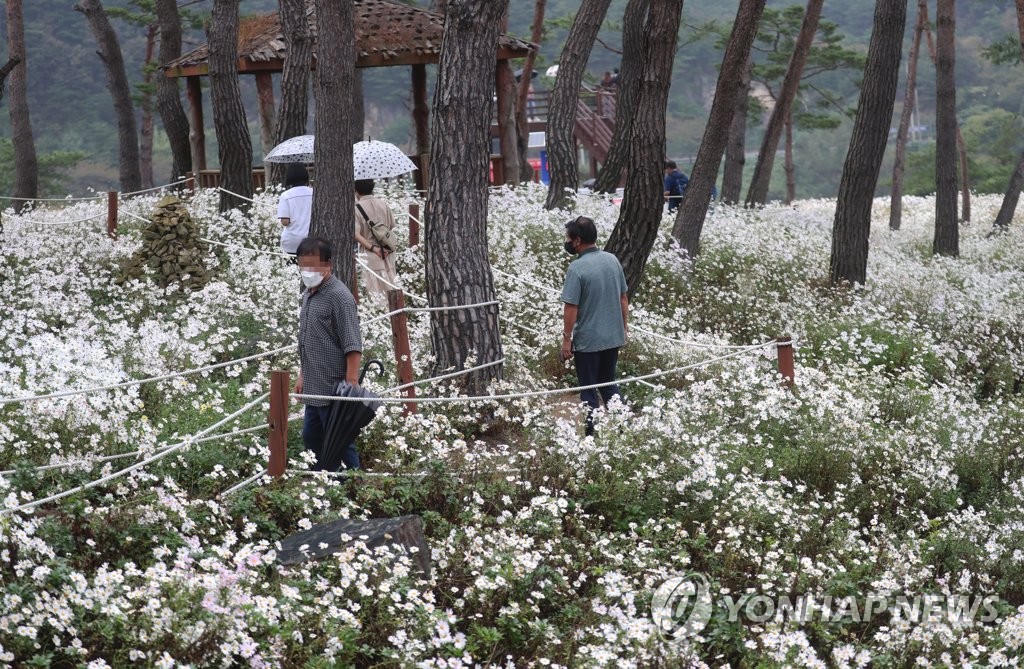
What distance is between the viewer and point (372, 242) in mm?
10656

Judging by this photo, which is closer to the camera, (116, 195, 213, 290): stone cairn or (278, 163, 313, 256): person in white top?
(278, 163, 313, 256): person in white top

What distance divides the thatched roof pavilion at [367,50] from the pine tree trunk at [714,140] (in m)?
4.08

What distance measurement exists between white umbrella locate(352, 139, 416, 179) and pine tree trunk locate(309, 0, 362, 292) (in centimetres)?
222

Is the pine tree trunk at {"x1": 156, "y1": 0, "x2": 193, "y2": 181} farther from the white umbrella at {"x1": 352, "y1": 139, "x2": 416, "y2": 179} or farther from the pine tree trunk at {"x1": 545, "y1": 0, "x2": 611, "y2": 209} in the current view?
the white umbrella at {"x1": 352, "y1": 139, "x2": 416, "y2": 179}

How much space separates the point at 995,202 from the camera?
33656mm

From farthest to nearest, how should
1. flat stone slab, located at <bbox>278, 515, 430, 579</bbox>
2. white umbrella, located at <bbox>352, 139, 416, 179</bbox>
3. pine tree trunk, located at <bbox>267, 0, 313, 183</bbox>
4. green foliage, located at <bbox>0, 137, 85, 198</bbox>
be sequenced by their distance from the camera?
green foliage, located at <bbox>0, 137, 85, 198</bbox>
pine tree trunk, located at <bbox>267, 0, 313, 183</bbox>
white umbrella, located at <bbox>352, 139, 416, 179</bbox>
flat stone slab, located at <bbox>278, 515, 430, 579</bbox>

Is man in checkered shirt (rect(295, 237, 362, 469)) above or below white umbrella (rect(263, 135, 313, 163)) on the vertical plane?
below

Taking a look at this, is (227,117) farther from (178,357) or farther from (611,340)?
(611,340)

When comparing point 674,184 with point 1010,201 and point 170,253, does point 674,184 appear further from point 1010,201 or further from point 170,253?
point 170,253

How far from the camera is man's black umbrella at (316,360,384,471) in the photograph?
6.23 m

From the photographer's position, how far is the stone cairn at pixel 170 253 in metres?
12.1

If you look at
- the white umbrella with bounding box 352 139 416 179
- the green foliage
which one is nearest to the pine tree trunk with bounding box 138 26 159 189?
the green foliage

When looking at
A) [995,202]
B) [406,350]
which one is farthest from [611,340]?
[995,202]

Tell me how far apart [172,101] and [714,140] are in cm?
964
